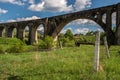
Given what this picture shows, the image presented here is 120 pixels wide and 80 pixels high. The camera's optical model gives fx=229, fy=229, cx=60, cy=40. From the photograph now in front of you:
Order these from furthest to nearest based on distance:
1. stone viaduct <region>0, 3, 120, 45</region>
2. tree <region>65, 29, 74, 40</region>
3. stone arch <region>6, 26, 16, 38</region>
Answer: stone arch <region>6, 26, 16, 38</region>
tree <region>65, 29, 74, 40</region>
stone viaduct <region>0, 3, 120, 45</region>

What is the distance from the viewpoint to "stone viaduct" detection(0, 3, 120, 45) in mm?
41644

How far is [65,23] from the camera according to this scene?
5800 cm

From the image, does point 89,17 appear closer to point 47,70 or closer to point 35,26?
point 35,26

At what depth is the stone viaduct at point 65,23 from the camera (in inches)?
1640

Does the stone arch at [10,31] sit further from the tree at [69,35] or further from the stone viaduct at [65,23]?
the tree at [69,35]

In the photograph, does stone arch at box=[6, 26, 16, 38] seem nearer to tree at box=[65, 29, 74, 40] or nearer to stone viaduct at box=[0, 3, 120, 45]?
stone viaduct at box=[0, 3, 120, 45]

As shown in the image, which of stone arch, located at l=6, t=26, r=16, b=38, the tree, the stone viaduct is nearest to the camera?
the stone viaduct

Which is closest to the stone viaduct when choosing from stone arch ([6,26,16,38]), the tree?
stone arch ([6,26,16,38])

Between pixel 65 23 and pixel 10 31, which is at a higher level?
pixel 65 23

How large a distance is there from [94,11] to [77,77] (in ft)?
130

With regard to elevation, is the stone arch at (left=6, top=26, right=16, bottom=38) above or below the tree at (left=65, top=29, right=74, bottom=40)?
above

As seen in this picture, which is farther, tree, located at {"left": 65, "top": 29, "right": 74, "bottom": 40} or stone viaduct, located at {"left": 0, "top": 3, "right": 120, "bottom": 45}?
tree, located at {"left": 65, "top": 29, "right": 74, "bottom": 40}

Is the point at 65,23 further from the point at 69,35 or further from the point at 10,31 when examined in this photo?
the point at 10,31

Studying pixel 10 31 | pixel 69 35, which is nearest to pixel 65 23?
pixel 69 35
